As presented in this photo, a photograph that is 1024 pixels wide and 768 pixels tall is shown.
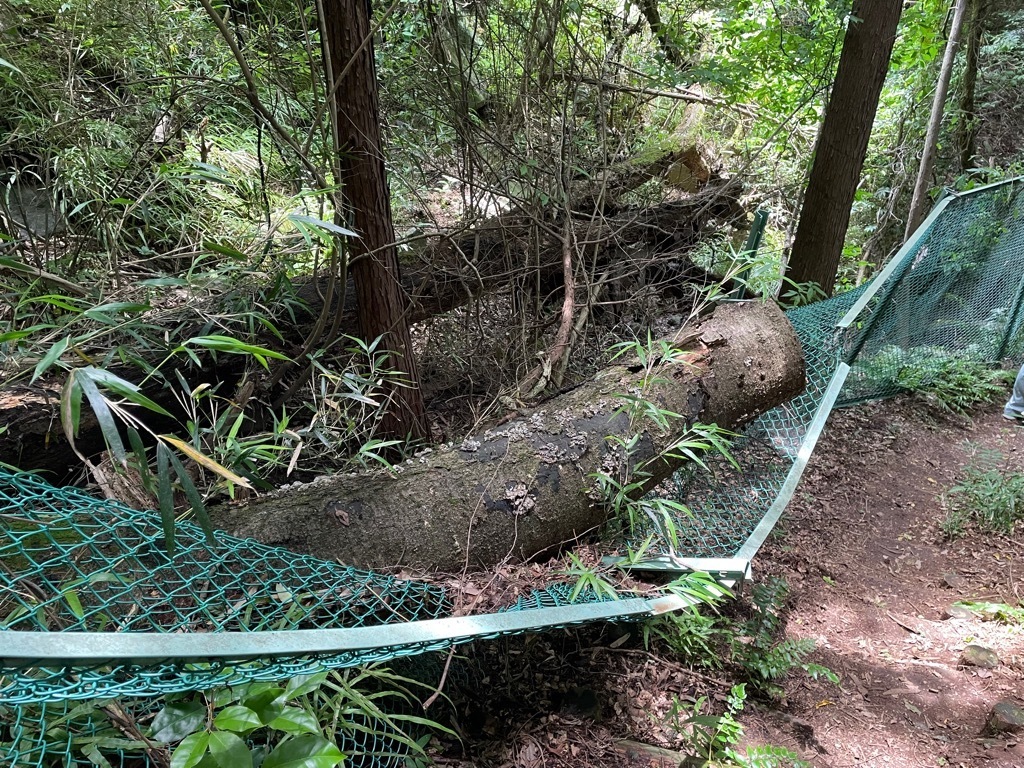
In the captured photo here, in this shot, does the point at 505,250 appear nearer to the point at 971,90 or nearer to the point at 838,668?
the point at 838,668

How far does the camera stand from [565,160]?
3006mm

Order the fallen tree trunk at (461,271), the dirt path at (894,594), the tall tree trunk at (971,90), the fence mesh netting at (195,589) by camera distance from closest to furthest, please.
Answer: the fence mesh netting at (195,589) → the dirt path at (894,594) → the fallen tree trunk at (461,271) → the tall tree trunk at (971,90)

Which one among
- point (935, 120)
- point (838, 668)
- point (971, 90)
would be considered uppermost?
point (971, 90)

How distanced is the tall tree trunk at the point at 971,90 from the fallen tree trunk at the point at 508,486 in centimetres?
580

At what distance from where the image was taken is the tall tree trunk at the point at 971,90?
571 centimetres

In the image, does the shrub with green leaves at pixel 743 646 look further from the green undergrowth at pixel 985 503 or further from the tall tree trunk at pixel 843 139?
the tall tree trunk at pixel 843 139

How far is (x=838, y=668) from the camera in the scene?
2.29m

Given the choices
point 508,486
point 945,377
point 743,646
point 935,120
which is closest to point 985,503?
point 945,377

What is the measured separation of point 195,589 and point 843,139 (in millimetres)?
4318

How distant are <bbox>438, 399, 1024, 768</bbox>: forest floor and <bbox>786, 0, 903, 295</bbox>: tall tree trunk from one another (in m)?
1.51

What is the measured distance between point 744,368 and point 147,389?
274 cm

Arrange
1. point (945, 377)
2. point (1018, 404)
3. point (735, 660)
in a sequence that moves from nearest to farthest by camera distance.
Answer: point (735, 660) < point (1018, 404) < point (945, 377)

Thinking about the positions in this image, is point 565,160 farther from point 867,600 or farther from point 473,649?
point 867,600

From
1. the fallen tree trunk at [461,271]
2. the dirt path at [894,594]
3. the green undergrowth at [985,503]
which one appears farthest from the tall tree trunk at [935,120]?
the green undergrowth at [985,503]
